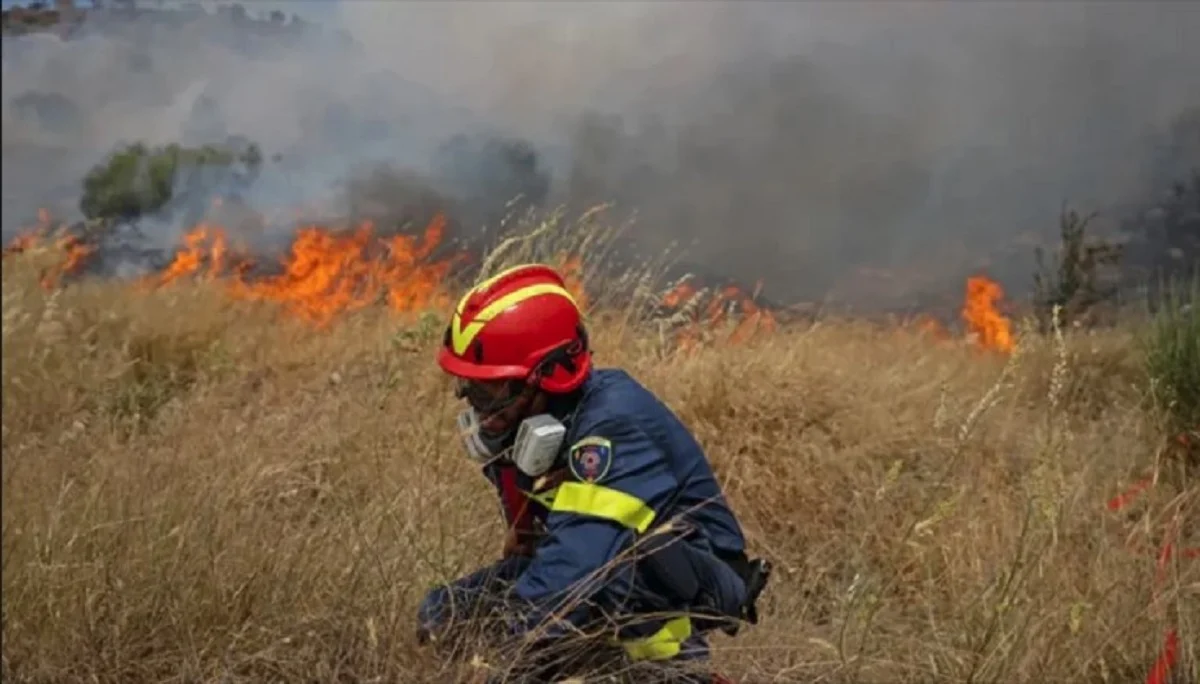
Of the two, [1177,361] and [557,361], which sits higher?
[557,361]

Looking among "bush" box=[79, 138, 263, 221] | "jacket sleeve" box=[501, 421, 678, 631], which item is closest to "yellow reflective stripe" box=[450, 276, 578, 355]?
"jacket sleeve" box=[501, 421, 678, 631]

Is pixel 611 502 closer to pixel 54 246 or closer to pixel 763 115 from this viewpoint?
pixel 763 115

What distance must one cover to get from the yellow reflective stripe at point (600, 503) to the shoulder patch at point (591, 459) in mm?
18

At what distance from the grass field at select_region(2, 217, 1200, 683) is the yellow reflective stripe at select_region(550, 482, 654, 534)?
0.45m

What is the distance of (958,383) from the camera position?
4547 millimetres

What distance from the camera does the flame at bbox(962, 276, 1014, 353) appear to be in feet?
16.9

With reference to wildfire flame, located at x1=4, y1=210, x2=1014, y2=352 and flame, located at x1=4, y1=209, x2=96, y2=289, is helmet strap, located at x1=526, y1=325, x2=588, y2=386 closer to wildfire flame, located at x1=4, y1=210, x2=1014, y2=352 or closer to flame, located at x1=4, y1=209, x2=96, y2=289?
wildfire flame, located at x1=4, y1=210, x2=1014, y2=352

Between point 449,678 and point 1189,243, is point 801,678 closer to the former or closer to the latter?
point 449,678

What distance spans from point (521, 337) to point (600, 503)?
0.35 metres

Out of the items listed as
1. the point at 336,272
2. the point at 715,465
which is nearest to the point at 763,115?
the point at 715,465

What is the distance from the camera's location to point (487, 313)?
7.96 ft

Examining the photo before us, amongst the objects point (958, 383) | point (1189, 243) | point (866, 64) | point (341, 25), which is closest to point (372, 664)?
point (958, 383)

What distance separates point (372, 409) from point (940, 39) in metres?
2.76

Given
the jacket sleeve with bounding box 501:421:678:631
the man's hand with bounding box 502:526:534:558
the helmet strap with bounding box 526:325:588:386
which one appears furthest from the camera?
the man's hand with bounding box 502:526:534:558
